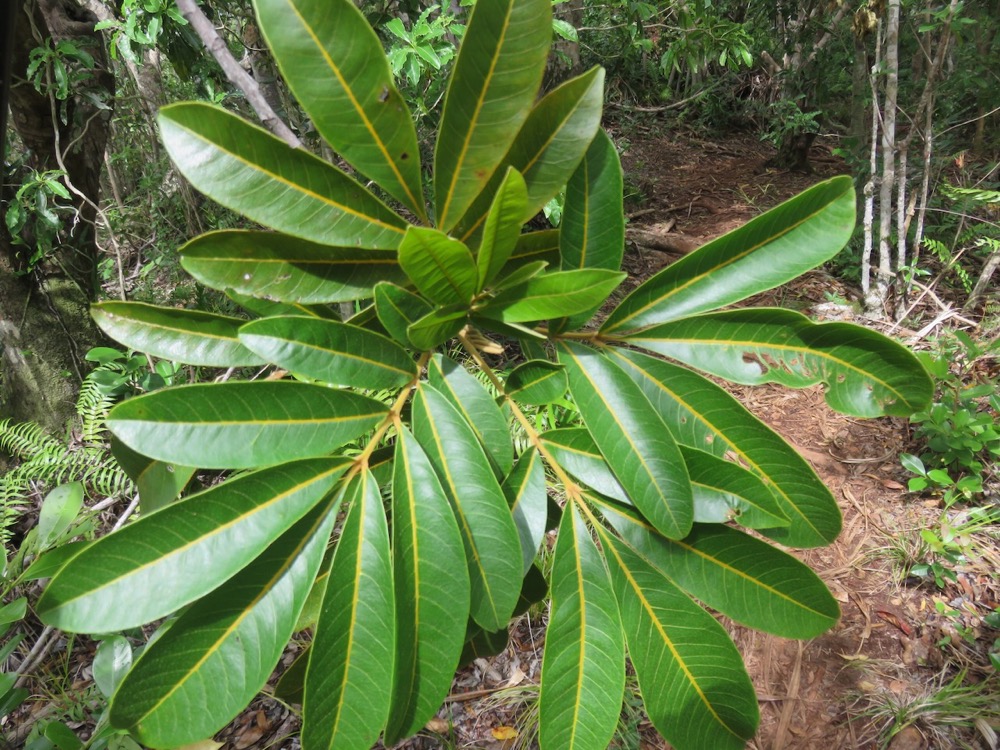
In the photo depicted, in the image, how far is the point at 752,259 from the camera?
54 cm

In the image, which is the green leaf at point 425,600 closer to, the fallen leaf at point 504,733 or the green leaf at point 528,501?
the green leaf at point 528,501

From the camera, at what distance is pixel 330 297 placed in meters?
0.55

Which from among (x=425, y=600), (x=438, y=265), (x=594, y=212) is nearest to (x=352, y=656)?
(x=425, y=600)

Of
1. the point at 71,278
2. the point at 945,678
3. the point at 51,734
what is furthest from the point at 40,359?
the point at 945,678

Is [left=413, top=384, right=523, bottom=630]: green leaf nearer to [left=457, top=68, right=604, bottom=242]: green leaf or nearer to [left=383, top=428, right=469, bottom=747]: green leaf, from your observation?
[left=383, top=428, right=469, bottom=747]: green leaf

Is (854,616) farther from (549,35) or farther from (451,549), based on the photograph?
(549,35)

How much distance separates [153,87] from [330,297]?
11.0ft

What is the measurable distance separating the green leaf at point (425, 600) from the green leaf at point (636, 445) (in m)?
0.15

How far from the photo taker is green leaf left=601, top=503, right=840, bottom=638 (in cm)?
50

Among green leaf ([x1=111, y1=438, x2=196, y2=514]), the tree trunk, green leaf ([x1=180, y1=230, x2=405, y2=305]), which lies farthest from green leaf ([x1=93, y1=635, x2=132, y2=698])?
the tree trunk

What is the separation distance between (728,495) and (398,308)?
328 millimetres

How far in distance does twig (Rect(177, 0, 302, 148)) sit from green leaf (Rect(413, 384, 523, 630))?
475 millimetres

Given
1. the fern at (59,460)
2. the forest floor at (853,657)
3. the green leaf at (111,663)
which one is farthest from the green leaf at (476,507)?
the fern at (59,460)

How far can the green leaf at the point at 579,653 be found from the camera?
483 mm
